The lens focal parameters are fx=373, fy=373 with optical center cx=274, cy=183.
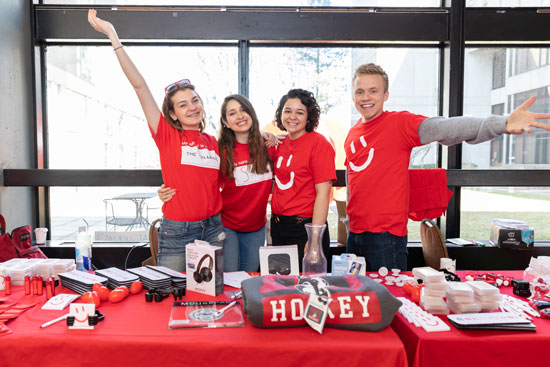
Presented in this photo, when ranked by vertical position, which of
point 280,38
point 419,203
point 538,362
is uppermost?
point 280,38

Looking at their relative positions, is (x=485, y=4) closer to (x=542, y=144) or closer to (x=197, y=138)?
(x=542, y=144)

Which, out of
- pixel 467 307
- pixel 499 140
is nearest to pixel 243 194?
pixel 467 307

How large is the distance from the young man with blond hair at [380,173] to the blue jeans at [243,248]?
0.53 metres

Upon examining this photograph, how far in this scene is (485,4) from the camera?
3176 millimetres

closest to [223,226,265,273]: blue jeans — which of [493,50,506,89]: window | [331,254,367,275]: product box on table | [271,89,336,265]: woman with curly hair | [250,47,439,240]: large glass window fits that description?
[271,89,336,265]: woman with curly hair

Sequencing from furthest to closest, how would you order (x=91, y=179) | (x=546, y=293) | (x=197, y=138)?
(x=91, y=179), (x=197, y=138), (x=546, y=293)

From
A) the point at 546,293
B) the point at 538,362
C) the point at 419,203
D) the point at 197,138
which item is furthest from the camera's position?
the point at 419,203

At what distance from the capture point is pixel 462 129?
64.1 inches

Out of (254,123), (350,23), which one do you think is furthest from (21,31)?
(350,23)

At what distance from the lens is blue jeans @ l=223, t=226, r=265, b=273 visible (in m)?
2.05

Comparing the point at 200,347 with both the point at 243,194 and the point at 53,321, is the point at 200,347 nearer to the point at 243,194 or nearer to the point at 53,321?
the point at 53,321

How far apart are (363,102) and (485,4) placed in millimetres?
2077

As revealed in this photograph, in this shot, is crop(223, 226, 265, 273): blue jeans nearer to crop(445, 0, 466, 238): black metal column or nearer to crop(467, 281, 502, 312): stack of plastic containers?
crop(467, 281, 502, 312): stack of plastic containers

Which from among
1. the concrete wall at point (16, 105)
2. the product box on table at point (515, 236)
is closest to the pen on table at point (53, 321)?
the concrete wall at point (16, 105)
